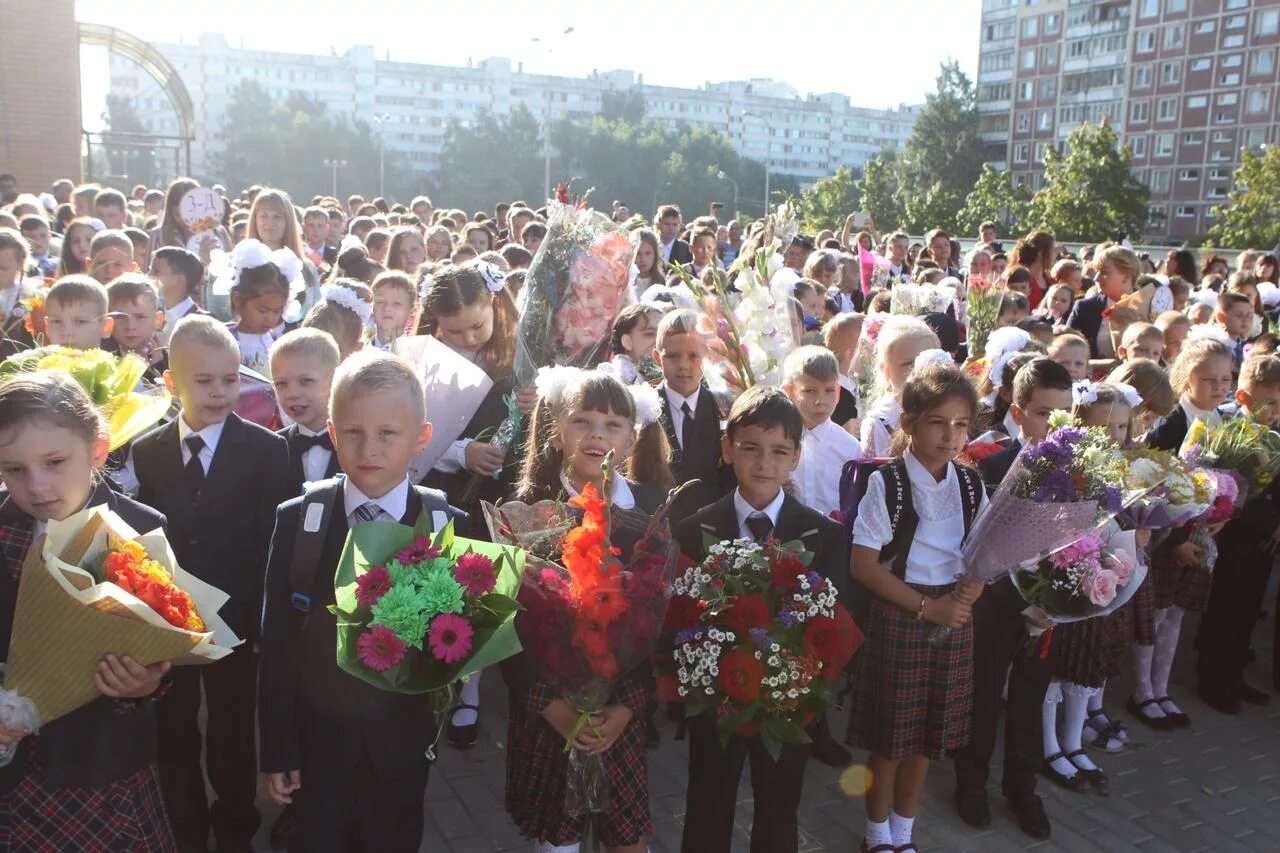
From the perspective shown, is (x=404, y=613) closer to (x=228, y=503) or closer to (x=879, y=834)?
(x=228, y=503)

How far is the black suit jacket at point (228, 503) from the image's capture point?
3387 millimetres

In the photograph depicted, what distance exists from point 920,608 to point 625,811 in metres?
1.29

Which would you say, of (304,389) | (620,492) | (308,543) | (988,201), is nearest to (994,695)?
(620,492)

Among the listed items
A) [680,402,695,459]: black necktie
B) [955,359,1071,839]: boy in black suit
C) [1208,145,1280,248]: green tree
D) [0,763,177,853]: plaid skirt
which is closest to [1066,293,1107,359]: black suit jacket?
[955,359,1071,839]: boy in black suit

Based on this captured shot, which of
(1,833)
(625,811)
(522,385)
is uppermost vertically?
(522,385)

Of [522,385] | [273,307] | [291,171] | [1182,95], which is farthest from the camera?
[291,171]

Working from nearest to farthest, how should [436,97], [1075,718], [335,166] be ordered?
1. [1075,718]
2. [335,166]
3. [436,97]

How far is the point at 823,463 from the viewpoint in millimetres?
4586

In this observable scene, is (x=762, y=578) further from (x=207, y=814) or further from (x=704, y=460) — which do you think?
(x=207, y=814)

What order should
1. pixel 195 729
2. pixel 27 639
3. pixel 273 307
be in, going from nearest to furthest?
pixel 27 639, pixel 195 729, pixel 273 307

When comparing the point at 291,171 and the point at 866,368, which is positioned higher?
the point at 291,171

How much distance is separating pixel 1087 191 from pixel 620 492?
170 ft

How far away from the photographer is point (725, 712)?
2.84 m

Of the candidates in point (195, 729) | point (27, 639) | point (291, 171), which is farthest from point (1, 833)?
point (291, 171)
